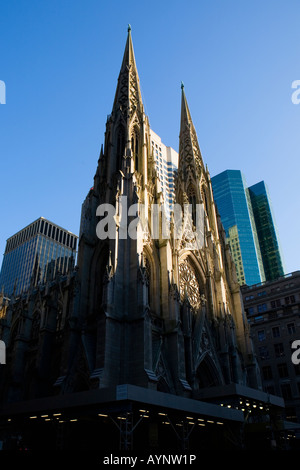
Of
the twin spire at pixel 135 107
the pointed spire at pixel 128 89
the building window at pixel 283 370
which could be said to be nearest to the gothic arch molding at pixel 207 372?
the building window at pixel 283 370

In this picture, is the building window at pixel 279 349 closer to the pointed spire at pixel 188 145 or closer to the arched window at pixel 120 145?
the pointed spire at pixel 188 145

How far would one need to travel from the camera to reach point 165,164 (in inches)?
4606

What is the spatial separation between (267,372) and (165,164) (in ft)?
261

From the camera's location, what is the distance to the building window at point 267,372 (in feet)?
160

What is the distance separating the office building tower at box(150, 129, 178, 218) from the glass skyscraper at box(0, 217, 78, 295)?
119ft

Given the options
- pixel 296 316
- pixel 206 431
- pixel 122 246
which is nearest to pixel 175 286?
pixel 122 246

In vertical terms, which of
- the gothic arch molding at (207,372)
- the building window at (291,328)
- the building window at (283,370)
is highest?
the building window at (291,328)

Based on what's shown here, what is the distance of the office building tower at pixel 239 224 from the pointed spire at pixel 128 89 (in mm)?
58012

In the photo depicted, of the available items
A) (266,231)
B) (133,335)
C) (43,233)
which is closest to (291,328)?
(133,335)

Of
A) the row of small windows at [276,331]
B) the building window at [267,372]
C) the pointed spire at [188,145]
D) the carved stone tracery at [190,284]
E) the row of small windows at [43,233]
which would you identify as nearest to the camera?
the carved stone tracery at [190,284]

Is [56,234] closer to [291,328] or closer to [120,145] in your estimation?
[120,145]

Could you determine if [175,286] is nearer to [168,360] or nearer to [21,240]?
[168,360]

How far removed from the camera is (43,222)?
135 m

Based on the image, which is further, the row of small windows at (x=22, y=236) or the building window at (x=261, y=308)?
the row of small windows at (x=22, y=236)
